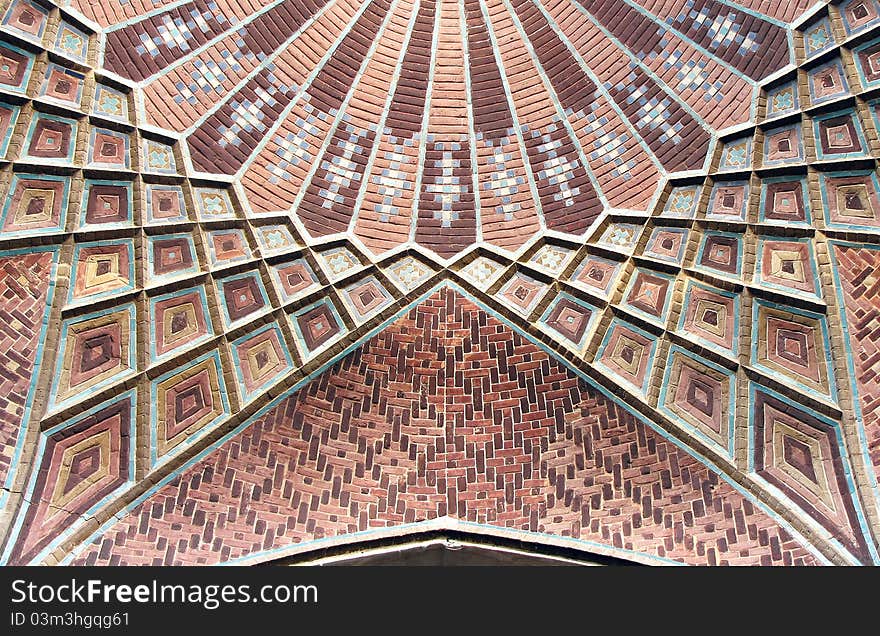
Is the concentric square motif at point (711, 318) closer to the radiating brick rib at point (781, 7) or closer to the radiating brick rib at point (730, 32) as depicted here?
the radiating brick rib at point (730, 32)

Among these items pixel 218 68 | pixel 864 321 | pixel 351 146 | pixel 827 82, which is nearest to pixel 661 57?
pixel 827 82

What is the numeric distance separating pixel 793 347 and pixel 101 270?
5817mm

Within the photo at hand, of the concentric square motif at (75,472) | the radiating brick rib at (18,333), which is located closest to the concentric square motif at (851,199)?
the concentric square motif at (75,472)

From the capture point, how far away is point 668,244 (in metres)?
10.6

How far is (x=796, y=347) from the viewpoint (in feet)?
32.2

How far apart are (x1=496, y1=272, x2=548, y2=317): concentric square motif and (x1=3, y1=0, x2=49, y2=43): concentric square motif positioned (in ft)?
15.0

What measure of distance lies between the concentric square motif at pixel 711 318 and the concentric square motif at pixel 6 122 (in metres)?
5.84

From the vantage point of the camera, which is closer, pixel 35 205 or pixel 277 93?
pixel 35 205

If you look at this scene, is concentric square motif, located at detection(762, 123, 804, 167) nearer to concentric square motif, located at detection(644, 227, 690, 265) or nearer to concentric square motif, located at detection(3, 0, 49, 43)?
concentric square motif, located at detection(644, 227, 690, 265)

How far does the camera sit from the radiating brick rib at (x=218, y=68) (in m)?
10.5

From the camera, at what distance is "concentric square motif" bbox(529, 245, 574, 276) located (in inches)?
426

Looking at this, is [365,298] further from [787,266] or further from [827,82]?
[827,82]

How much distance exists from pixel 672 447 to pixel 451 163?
3.49m

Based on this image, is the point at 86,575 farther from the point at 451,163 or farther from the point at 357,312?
the point at 451,163
